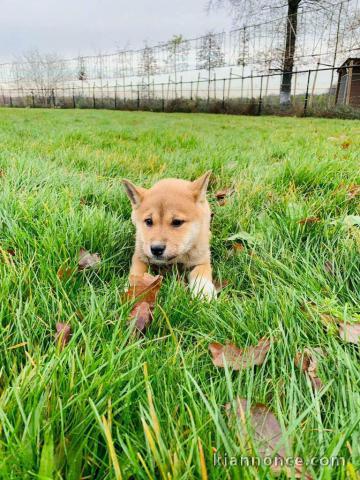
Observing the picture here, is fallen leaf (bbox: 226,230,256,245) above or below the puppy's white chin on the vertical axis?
above

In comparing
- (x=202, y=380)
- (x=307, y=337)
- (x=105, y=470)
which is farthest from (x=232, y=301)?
(x=105, y=470)

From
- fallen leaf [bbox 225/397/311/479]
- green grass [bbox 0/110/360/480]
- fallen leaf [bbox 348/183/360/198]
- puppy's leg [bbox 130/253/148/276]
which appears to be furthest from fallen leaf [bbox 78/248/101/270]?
fallen leaf [bbox 348/183/360/198]

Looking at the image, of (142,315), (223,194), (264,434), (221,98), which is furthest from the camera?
(221,98)

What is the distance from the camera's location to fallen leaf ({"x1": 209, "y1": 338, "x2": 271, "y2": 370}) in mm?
1213

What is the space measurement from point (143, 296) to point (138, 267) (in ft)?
1.72

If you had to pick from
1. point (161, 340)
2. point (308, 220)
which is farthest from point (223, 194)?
point (161, 340)

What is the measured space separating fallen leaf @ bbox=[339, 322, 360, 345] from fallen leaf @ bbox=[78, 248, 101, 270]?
4.03 feet

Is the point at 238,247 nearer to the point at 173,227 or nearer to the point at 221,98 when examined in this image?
the point at 173,227

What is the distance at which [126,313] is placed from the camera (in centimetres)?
145

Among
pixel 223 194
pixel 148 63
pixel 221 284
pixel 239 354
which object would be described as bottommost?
pixel 221 284

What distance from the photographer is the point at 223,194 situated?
336 cm

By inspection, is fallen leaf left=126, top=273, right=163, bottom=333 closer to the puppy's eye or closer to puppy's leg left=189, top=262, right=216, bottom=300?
puppy's leg left=189, top=262, right=216, bottom=300

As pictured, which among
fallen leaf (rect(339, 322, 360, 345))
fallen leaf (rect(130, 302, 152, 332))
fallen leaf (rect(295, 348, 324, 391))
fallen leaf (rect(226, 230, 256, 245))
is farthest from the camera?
fallen leaf (rect(226, 230, 256, 245))

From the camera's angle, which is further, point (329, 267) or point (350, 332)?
point (329, 267)
